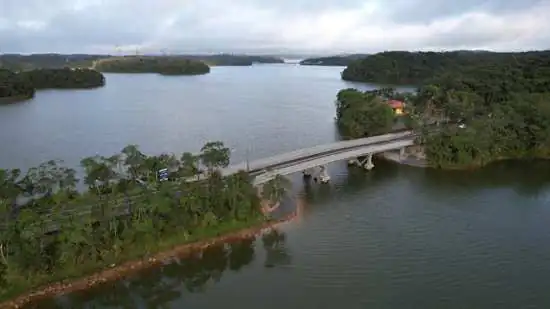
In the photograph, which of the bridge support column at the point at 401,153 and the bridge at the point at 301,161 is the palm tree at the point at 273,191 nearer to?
the bridge at the point at 301,161

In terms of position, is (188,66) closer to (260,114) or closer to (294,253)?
(260,114)

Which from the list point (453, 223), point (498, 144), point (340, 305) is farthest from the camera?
point (498, 144)

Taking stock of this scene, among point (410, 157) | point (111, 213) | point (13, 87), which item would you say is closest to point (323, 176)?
point (410, 157)

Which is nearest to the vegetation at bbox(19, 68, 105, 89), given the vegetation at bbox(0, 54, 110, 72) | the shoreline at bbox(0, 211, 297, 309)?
the vegetation at bbox(0, 54, 110, 72)

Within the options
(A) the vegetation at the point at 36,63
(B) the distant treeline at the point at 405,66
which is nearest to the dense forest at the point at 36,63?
(A) the vegetation at the point at 36,63

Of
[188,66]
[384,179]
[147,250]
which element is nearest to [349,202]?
[384,179]

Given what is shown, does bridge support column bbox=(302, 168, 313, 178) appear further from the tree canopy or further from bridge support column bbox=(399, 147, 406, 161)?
the tree canopy

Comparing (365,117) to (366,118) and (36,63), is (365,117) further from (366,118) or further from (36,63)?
(36,63)
